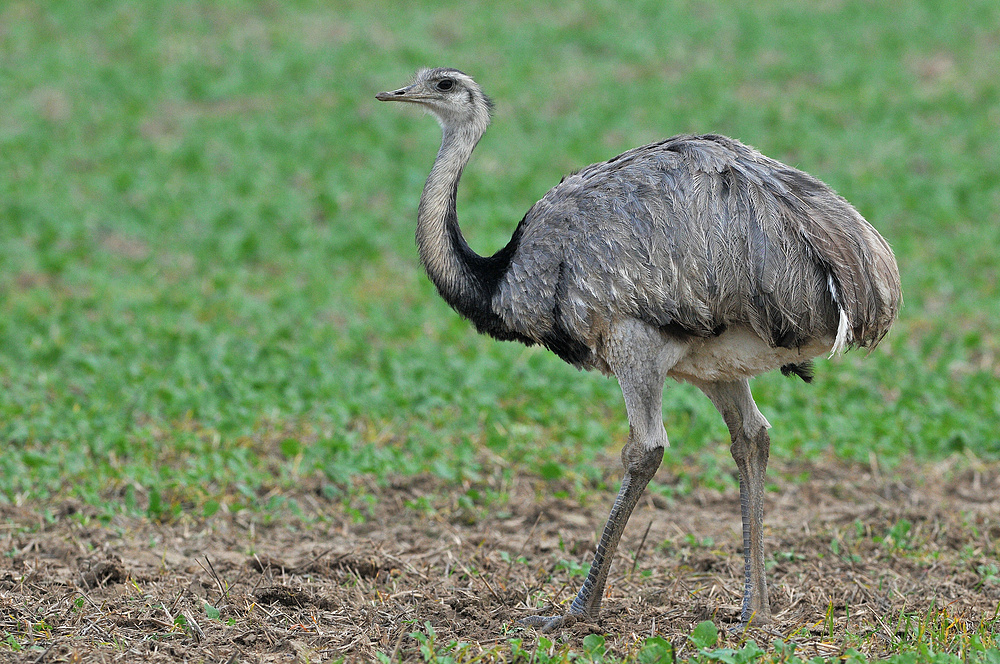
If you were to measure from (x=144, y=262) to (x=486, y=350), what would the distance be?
3.44 metres

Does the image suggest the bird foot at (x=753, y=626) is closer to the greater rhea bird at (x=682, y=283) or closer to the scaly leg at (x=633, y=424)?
the greater rhea bird at (x=682, y=283)

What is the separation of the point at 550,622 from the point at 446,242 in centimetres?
167

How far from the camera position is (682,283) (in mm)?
4578

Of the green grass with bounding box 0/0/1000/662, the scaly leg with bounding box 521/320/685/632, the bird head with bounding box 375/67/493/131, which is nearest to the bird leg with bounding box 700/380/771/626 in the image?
the scaly leg with bounding box 521/320/685/632

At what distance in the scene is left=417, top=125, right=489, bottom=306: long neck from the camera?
16.6 ft

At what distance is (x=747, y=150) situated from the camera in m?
4.93

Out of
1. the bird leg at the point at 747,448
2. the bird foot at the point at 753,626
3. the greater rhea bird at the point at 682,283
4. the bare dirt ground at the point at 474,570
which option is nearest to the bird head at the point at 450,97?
the greater rhea bird at the point at 682,283

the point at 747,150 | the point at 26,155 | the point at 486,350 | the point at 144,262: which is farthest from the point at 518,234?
the point at 26,155

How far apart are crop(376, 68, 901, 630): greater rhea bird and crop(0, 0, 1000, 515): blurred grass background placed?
72.6 inches

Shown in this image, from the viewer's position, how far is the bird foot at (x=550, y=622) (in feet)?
15.3

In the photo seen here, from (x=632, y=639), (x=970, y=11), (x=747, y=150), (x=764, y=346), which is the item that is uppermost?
(x=970, y=11)

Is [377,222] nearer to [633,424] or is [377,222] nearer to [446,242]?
[446,242]

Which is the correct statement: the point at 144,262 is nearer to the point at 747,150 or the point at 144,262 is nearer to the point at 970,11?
the point at 747,150

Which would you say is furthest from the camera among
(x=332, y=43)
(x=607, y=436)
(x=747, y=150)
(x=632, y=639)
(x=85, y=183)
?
(x=332, y=43)
